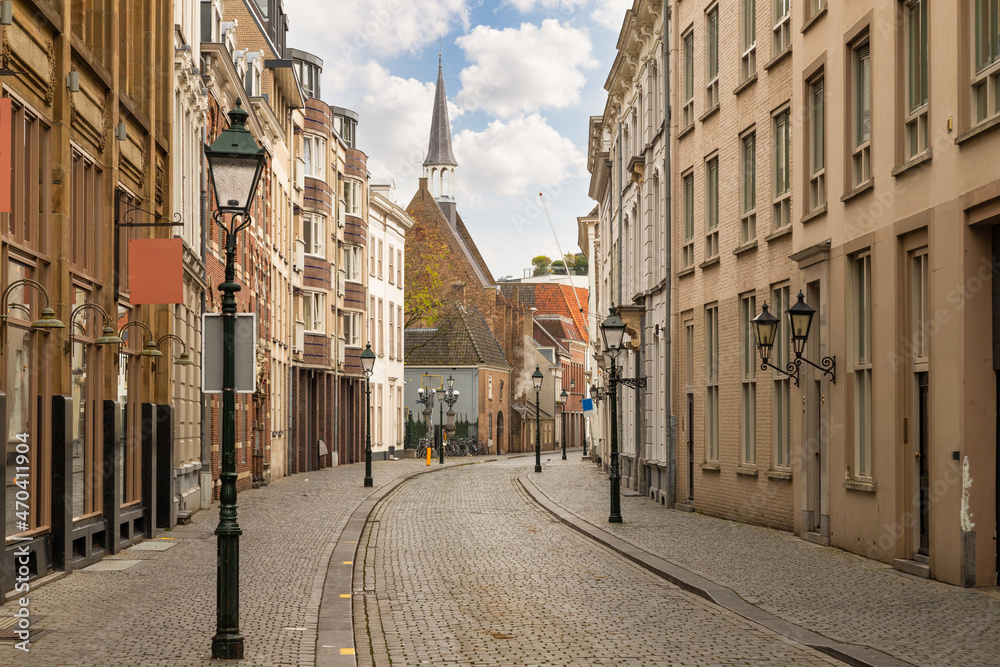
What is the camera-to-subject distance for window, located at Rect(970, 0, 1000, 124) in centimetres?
1255

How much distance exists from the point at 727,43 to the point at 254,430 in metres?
17.6

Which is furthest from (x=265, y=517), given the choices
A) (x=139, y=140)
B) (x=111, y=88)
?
(x=111, y=88)

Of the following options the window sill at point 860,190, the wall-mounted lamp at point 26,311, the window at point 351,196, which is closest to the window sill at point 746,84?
the window sill at point 860,190

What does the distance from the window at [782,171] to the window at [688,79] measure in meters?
5.47

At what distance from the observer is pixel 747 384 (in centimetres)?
2170

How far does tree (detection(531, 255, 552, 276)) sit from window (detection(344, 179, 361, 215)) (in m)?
86.6

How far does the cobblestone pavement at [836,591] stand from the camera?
9789 mm

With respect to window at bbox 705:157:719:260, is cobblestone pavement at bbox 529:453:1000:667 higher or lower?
lower

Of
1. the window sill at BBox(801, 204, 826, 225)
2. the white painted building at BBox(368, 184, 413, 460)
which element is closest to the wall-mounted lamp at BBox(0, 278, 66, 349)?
the window sill at BBox(801, 204, 826, 225)

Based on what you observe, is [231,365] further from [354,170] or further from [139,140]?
[354,170]

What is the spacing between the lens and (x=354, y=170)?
5169cm

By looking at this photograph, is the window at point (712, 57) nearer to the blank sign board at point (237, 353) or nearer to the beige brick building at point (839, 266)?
the beige brick building at point (839, 266)

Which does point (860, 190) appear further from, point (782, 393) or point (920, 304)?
point (782, 393)

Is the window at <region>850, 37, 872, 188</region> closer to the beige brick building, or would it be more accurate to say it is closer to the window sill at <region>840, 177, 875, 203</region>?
the beige brick building
